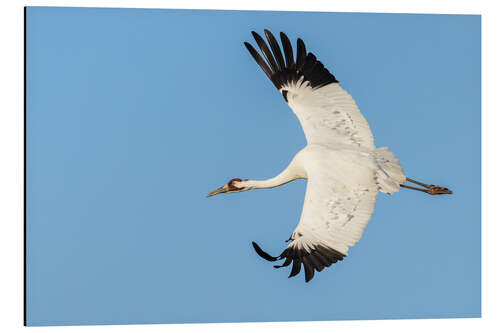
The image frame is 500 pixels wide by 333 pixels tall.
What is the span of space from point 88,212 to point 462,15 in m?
2.44

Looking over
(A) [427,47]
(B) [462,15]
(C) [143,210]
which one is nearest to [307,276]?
(C) [143,210]

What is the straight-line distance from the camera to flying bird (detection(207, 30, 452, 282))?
11.2 feet

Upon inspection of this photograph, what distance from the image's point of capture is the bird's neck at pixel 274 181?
357 centimetres

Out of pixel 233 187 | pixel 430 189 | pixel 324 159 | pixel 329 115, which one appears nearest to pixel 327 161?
pixel 324 159

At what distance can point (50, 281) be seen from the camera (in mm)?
3572

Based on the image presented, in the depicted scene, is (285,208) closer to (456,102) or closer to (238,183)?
(238,183)

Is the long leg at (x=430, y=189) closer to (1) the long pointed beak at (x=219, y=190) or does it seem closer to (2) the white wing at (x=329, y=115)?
(2) the white wing at (x=329, y=115)

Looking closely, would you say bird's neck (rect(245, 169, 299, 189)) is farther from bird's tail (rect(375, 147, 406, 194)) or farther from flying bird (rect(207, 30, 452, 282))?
bird's tail (rect(375, 147, 406, 194))

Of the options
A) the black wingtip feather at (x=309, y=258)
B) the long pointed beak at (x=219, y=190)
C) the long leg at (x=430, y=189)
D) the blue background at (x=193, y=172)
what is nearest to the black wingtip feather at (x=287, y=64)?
the blue background at (x=193, y=172)

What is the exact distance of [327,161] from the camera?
11.6ft

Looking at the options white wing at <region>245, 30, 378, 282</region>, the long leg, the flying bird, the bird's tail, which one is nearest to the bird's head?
the flying bird

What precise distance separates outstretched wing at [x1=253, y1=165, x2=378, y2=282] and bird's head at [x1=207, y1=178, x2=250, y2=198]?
0.37 m

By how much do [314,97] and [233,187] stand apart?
0.67 meters

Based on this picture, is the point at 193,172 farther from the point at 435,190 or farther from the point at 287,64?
the point at 435,190
